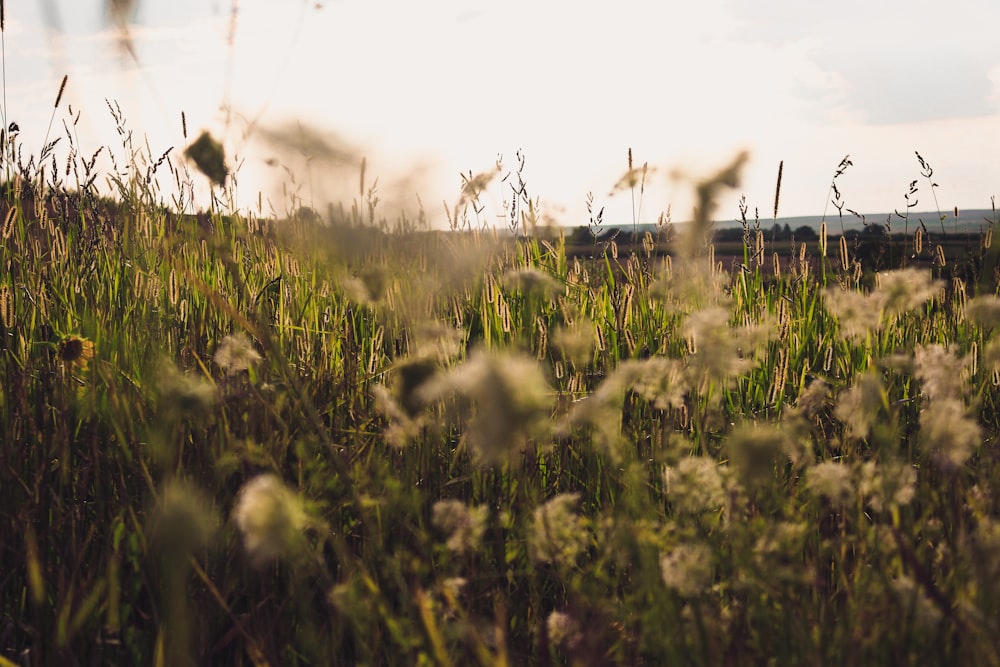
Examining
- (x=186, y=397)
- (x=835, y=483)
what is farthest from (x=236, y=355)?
(x=835, y=483)

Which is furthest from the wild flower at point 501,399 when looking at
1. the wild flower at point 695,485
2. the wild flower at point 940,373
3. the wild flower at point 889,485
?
the wild flower at point 940,373

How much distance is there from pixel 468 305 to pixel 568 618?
1.70 m

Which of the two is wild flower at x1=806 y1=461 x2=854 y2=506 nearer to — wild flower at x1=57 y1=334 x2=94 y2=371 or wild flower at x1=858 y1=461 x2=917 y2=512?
wild flower at x1=858 y1=461 x2=917 y2=512

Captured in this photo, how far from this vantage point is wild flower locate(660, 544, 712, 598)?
91 cm

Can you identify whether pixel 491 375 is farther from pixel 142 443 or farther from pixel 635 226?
pixel 635 226

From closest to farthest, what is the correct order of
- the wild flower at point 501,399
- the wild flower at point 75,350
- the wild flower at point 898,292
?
the wild flower at point 501,399
the wild flower at point 898,292
the wild flower at point 75,350

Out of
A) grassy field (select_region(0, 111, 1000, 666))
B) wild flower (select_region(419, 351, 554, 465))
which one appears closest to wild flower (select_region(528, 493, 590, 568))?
grassy field (select_region(0, 111, 1000, 666))

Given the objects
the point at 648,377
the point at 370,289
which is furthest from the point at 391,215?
the point at 648,377

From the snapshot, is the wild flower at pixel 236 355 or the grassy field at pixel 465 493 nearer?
the grassy field at pixel 465 493

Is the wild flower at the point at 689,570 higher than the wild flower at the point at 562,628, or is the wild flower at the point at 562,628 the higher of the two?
the wild flower at the point at 689,570

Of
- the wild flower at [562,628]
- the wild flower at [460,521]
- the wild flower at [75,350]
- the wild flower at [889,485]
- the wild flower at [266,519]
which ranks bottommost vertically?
the wild flower at [562,628]

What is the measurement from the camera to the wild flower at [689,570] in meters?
0.91

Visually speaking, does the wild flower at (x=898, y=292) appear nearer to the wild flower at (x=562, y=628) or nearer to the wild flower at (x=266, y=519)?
the wild flower at (x=562, y=628)

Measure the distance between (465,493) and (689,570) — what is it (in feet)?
2.18
